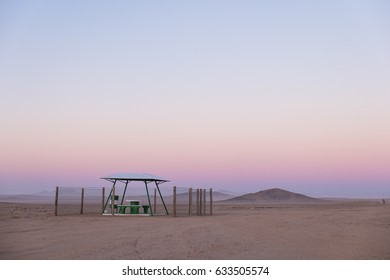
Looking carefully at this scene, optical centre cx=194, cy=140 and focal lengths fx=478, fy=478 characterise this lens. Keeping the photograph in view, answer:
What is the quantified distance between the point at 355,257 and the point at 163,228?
31.5ft

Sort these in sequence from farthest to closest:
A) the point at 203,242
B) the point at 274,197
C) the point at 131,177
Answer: the point at 274,197 < the point at 131,177 < the point at 203,242

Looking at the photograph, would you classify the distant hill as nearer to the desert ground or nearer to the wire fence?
the wire fence

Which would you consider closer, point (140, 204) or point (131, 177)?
point (131, 177)

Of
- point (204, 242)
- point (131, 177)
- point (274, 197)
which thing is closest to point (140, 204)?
point (131, 177)

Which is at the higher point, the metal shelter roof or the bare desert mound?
the metal shelter roof

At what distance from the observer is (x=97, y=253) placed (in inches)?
502

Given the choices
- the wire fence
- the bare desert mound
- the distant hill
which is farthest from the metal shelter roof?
the distant hill

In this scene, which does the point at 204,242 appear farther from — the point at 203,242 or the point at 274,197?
the point at 274,197

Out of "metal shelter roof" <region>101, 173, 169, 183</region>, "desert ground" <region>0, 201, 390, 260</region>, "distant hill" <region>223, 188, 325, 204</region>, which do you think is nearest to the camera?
"desert ground" <region>0, 201, 390, 260</region>

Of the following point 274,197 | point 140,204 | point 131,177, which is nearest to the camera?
point 131,177

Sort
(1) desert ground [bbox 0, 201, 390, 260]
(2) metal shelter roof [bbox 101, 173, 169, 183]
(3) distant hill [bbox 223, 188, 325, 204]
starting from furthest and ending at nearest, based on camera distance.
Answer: (3) distant hill [bbox 223, 188, 325, 204], (2) metal shelter roof [bbox 101, 173, 169, 183], (1) desert ground [bbox 0, 201, 390, 260]
